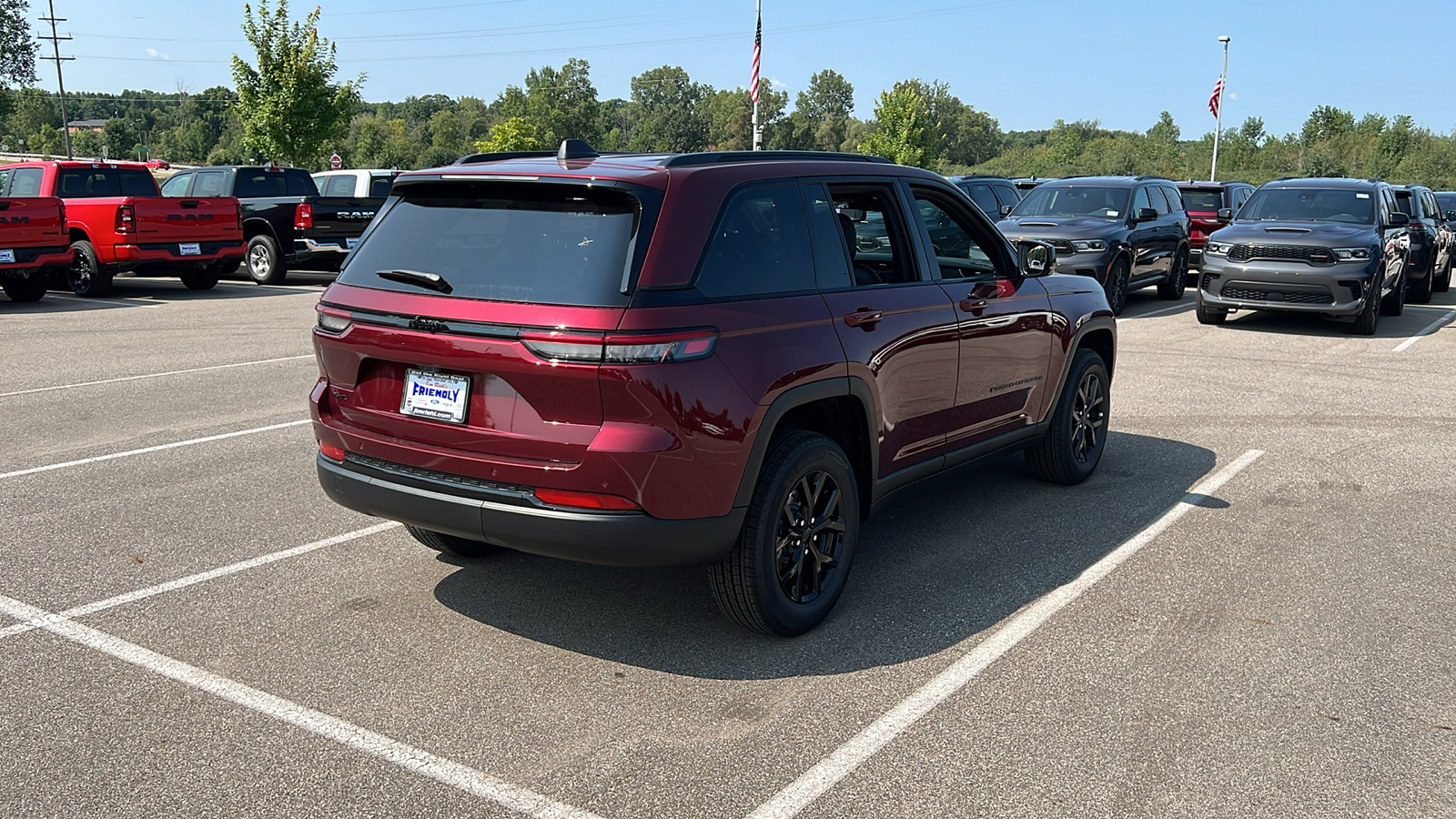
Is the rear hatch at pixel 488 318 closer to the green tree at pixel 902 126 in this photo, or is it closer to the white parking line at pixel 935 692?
the white parking line at pixel 935 692

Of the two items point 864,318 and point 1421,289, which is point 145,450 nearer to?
point 864,318

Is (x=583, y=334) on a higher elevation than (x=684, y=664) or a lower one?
higher

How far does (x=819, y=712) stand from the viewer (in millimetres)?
3855

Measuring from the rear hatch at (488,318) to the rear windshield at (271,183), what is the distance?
17508mm

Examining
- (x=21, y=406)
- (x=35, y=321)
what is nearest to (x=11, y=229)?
(x=35, y=321)

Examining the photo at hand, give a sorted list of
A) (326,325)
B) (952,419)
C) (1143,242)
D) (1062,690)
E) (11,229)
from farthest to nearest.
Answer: (1143,242) < (11,229) < (952,419) < (326,325) < (1062,690)

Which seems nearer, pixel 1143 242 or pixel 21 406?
Result: pixel 21 406

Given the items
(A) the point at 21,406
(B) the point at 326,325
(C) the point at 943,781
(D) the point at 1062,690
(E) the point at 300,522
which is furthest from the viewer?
(A) the point at 21,406

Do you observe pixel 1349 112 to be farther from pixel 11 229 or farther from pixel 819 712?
pixel 819 712

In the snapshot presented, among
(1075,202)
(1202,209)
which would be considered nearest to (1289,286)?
(1075,202)

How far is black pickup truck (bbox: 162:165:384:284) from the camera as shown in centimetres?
1955

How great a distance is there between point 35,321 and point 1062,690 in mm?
14125

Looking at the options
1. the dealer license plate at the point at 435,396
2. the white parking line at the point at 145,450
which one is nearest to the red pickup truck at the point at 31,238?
the white parking line at the point at 145,450

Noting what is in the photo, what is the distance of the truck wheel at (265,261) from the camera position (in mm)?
19969
